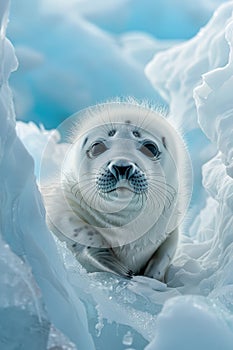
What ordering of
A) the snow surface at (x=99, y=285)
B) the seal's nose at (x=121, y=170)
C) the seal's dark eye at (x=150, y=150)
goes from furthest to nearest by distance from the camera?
the seal's dark eye at (x=150, y=150)
the seal's nose at (x=121, y=170)
the snow surface at (x=99, y=285)

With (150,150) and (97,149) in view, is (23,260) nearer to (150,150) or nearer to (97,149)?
(97,149)

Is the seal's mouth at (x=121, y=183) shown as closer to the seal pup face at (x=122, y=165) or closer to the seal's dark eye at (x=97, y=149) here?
the seal pup face at (x=122, y=165)

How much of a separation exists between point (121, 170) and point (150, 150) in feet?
1.13

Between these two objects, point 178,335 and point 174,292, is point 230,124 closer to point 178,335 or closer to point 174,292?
point 174,292

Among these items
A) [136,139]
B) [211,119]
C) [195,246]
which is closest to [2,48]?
[136,139]

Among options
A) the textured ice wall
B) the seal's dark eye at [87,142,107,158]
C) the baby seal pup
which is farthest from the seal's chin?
the textured ice wall

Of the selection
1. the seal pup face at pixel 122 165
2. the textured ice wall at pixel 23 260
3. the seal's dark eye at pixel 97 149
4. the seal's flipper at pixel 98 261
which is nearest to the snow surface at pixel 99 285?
the textured ice wall at pixel 23 260

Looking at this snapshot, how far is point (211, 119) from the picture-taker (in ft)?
9.50

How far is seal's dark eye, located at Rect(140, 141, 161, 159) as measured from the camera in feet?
9.31

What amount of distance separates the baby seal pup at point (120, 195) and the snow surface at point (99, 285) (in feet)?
0.62

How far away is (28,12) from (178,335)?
372 inches

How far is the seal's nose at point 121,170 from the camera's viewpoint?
2.56 metres

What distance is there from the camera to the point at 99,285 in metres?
2.37

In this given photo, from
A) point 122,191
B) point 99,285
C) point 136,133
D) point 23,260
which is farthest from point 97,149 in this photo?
point 23,260
